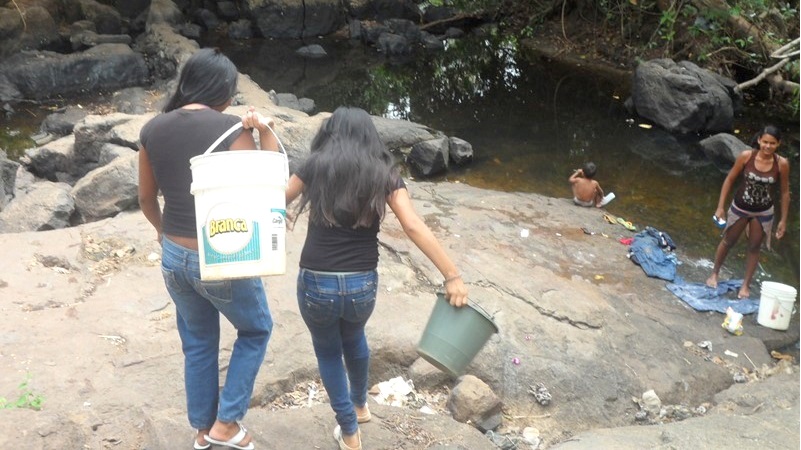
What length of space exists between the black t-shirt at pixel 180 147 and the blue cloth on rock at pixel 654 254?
4735 millimetres

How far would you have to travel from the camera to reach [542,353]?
200 inches

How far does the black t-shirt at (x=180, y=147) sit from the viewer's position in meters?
2.95

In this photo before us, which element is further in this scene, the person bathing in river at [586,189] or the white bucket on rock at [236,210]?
the person bathing in river at [586,189]

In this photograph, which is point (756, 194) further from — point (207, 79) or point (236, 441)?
point (207, 79)

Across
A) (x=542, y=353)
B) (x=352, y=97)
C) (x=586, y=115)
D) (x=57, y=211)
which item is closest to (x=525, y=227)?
(x=542, y=353)

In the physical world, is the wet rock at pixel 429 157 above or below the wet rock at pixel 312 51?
above

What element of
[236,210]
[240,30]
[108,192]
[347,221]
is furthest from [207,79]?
[240,30]

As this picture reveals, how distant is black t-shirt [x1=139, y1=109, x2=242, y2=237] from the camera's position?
9.66 ft

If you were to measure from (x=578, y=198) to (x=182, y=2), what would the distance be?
40.8 ft

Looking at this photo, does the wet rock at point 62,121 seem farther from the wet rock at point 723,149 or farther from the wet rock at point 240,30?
the wet rock at point 723,149

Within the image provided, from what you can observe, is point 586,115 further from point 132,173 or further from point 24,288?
point 24,288

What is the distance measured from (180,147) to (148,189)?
0.36 metres

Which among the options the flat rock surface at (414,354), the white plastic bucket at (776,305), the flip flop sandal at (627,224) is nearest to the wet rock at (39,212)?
the flat rock surface at (414,354)

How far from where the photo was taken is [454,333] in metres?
3.37
